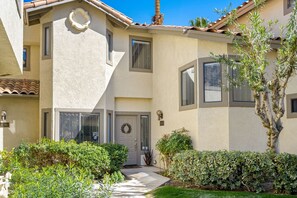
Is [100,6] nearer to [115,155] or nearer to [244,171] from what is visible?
[115,155]

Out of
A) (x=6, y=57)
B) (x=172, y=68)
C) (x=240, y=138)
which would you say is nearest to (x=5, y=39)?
(x=6, y=57)

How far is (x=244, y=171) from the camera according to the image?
433 inches

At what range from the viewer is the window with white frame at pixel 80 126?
53.0ft

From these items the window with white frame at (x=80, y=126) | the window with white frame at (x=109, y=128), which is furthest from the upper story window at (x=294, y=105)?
the window with white frame at (x=80, y=126)

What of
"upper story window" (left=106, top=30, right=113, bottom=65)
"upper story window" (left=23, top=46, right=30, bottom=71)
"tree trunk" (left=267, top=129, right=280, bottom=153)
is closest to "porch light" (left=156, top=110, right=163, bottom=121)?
"upper story window" (left=106, top=30, right=113, bottom=65)

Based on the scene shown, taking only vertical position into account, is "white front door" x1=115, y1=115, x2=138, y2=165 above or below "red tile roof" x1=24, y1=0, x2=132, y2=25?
below

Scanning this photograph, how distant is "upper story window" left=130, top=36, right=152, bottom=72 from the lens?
18.5 metres

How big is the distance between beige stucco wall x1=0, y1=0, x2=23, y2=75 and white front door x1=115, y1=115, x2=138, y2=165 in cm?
934

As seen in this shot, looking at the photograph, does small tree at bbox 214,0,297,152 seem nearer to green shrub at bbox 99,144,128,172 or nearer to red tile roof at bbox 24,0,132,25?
green shrub at bbox 99,144,128,172

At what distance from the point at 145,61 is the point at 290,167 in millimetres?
10473

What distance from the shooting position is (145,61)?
18.9 m

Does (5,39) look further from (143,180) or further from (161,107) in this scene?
(161,107)

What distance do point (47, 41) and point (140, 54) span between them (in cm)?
511

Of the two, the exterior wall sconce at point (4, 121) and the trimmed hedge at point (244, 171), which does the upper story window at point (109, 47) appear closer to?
the exterior wall sconce at point (4, 121)
